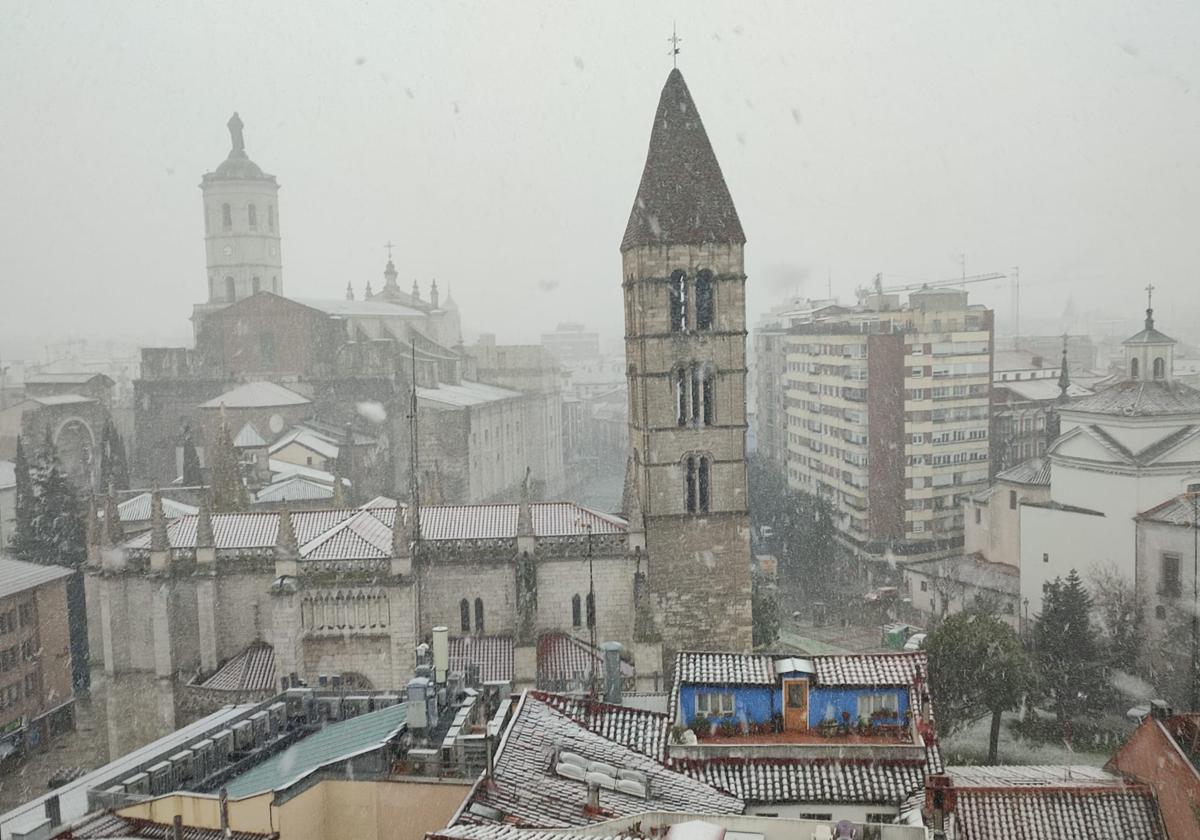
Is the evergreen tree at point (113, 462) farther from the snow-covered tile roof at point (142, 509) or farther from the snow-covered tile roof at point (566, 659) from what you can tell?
the snow-covered tile roof at point (566, 659)

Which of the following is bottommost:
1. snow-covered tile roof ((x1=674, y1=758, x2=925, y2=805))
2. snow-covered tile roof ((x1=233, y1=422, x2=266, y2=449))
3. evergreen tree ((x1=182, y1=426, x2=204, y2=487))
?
snow-covered tile roof ((x1=674, y1=758, x2=925, y2=805))

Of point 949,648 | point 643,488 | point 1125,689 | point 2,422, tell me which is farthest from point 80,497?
point 1125,689

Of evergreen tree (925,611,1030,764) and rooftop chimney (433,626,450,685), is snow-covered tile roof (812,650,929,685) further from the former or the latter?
evergreen tree (925,611,1030,764)

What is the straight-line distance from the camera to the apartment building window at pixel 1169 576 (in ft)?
100

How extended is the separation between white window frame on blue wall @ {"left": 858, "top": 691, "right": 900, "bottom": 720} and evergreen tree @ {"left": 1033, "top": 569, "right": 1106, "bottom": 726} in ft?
51.5

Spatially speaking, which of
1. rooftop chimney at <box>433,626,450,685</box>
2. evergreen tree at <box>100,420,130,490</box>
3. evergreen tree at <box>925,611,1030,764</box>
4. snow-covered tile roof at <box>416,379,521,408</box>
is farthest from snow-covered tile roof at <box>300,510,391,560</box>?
snow-covered tile roof at <box>416,379,521,408</box>

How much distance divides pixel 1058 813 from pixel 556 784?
19.0 feet

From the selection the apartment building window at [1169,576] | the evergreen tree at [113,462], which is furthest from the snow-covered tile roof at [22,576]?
the apartment building window at [1169,576]

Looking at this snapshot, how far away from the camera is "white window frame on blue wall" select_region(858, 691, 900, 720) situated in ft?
47.5

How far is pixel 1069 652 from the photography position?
29.8m

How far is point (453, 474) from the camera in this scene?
48625mm

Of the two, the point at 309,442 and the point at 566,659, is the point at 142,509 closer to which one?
the point at 309,442

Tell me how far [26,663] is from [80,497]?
1483 centimetres

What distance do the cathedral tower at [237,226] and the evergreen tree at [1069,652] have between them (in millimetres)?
50329
